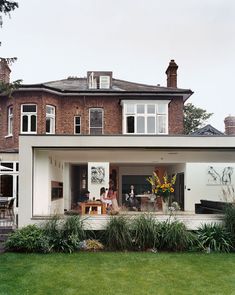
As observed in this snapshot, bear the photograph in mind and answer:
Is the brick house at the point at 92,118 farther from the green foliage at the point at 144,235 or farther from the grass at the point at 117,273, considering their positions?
the grass at the point at 117,273

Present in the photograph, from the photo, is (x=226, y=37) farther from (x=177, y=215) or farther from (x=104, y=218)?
(x=104, y=218)

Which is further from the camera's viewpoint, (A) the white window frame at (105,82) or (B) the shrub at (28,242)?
(A) the white window frame at (105,82)

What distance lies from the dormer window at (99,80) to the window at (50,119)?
288 cm

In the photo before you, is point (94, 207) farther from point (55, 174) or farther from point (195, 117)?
point (195, 117)

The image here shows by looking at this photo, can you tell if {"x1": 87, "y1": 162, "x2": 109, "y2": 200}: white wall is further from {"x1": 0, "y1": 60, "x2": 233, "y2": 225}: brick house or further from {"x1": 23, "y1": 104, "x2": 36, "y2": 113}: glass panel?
{"x1": 23, "y1": 104, "x2": 36, "y2": 113}: glass panel

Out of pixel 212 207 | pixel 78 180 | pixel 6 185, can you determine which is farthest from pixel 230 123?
pixel 6 185

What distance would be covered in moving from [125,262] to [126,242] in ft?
4.62

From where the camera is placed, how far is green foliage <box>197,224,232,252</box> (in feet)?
36.2

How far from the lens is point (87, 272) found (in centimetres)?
871

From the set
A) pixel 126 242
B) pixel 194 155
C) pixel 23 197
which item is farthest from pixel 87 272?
pixel 194 155

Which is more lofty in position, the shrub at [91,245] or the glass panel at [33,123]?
the glass panel at [33,123]

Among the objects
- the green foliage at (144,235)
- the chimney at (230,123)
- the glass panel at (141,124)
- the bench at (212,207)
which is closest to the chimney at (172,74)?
the glass panel at (141,124)

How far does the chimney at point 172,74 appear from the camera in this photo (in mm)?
23438

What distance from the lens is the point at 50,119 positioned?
21.5 metres
